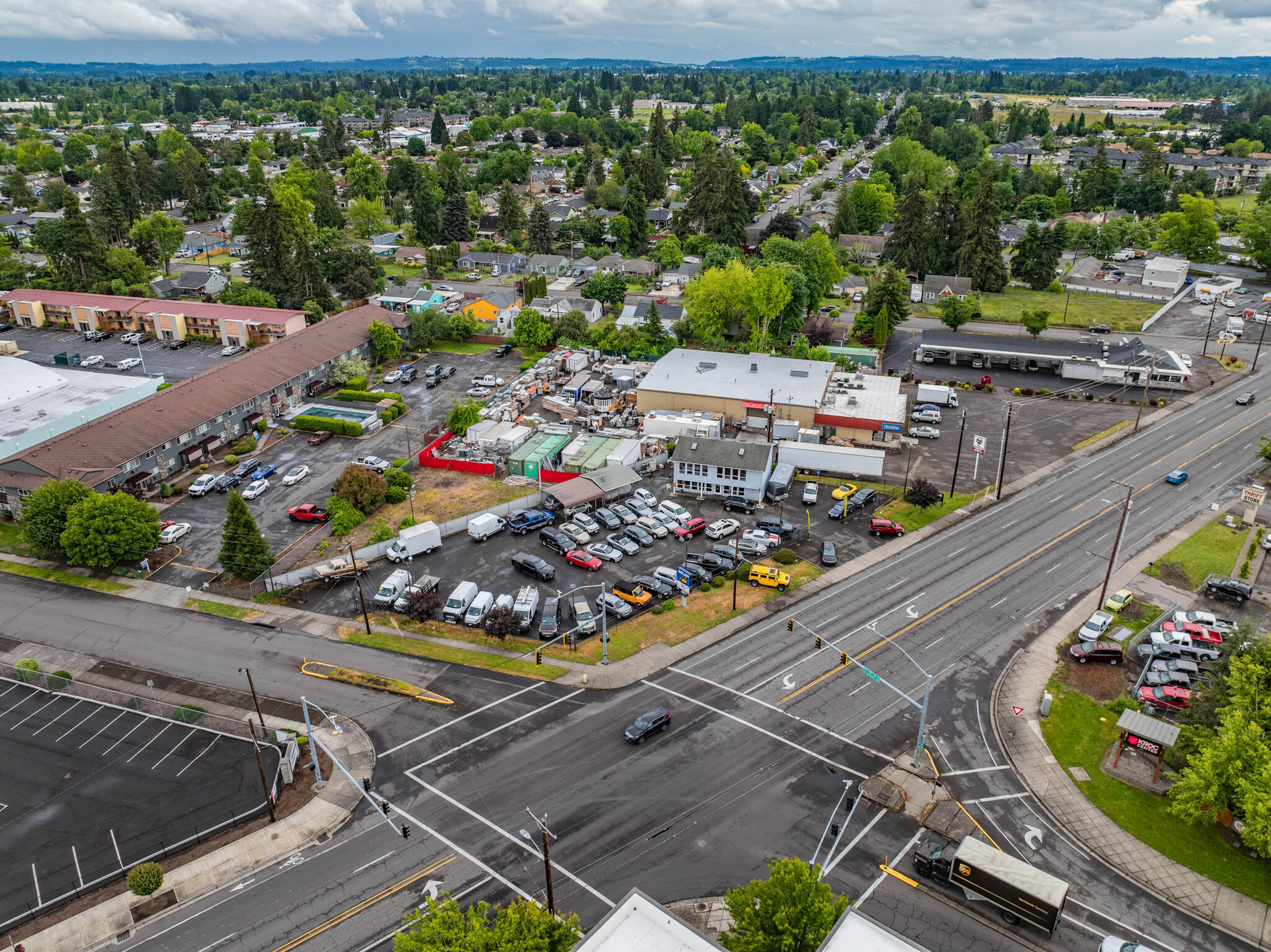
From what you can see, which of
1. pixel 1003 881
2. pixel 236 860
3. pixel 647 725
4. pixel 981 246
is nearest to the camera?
pixel 1003 881

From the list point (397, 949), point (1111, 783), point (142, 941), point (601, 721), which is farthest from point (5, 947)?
point (1111, 783)

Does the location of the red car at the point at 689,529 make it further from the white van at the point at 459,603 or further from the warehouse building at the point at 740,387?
the warehouse building at the point at 740,387

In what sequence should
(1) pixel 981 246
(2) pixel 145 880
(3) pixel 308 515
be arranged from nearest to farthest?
(2) pixel 145 880
(3) pixel 308 515
(1) pixel 981 246

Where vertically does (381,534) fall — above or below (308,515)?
above

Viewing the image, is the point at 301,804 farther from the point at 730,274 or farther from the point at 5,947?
the point at 730,274

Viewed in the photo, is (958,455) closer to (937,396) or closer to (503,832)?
(937,396)

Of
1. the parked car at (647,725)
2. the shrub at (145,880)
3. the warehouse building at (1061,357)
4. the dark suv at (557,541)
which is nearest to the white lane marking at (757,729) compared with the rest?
the parked car at (647,725)

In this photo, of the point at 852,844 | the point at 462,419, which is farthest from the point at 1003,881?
the point at 462,419
